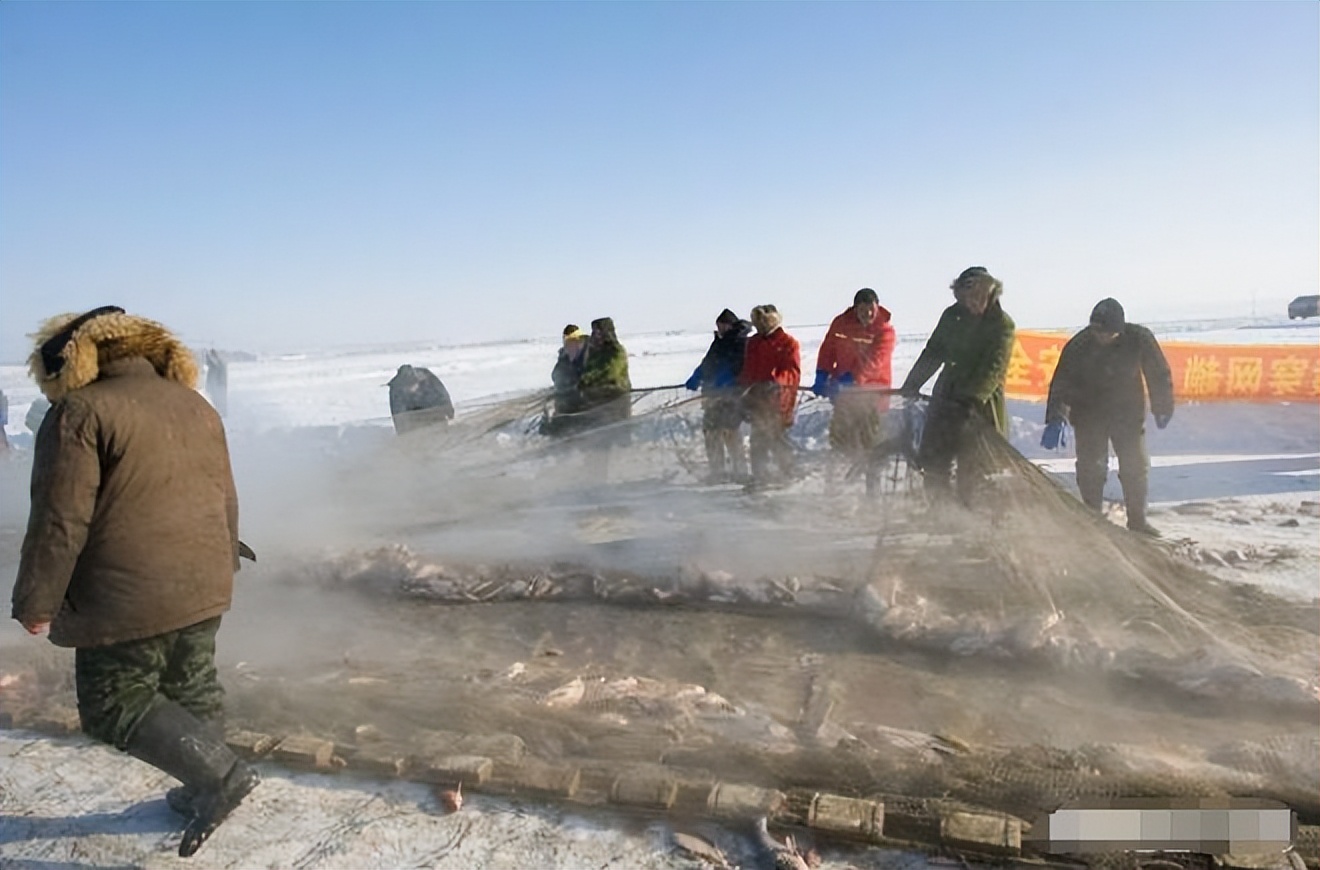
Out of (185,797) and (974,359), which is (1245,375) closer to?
(974,359)

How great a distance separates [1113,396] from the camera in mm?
Result: 6395

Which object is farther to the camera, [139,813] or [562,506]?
[562,506]

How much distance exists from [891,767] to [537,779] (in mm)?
1259

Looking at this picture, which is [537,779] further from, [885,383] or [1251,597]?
[885,383]

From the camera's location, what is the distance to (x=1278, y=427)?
1138cm

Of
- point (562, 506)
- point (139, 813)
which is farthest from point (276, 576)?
point (139, 813)

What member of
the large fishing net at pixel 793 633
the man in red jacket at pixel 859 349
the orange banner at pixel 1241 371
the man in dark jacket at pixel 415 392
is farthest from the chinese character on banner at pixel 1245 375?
the man in dark jacket at pixel 415 392

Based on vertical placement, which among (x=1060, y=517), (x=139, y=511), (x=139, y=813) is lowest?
(x=139, y=813)

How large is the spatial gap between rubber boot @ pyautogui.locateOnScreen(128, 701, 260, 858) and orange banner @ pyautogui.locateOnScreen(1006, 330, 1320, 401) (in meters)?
11.2

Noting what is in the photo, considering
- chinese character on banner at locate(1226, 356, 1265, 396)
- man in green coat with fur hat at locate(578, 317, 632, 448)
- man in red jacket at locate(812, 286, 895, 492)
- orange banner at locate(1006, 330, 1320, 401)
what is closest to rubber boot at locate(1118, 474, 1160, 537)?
man in red jacket at locate(812, 286, 895, 492)

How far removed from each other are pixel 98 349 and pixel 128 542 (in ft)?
2.03

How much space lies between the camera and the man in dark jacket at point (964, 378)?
16.3 feet

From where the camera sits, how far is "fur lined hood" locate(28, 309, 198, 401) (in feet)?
8.59

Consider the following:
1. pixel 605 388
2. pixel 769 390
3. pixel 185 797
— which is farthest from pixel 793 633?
pixel 605 388
